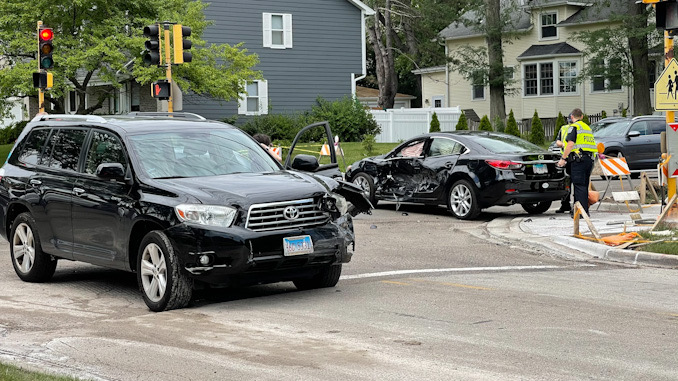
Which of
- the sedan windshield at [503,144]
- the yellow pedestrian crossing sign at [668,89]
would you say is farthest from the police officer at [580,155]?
the sedan windshield at [503,144]

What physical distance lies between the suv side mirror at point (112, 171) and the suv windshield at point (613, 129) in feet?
71.4

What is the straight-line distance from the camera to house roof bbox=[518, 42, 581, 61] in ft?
168

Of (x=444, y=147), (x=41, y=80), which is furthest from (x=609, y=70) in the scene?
(x=41, y=80)

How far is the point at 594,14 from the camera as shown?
49.4 metres

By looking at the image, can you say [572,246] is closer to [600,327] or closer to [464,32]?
[600,327]

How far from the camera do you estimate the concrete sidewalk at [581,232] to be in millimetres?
12305

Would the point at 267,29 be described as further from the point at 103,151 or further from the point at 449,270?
the point at 103,151

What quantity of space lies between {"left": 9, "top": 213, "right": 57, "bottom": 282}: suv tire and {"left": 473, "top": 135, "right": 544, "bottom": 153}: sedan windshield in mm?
8979

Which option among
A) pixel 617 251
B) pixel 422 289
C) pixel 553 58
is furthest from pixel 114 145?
pixel 553 58

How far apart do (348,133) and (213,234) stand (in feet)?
115

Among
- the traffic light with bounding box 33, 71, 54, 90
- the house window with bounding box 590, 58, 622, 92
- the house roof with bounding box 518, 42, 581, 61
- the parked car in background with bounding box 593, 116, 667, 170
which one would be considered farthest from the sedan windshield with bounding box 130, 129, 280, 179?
the house roof with bounding box 518, 42, 581, 61

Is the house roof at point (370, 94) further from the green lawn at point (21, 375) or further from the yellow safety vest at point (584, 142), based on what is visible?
the green lawn at point (21, 375)

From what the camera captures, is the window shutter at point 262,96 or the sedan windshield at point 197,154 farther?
the window shutter at point 262,96

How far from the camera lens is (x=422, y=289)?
9930mm
